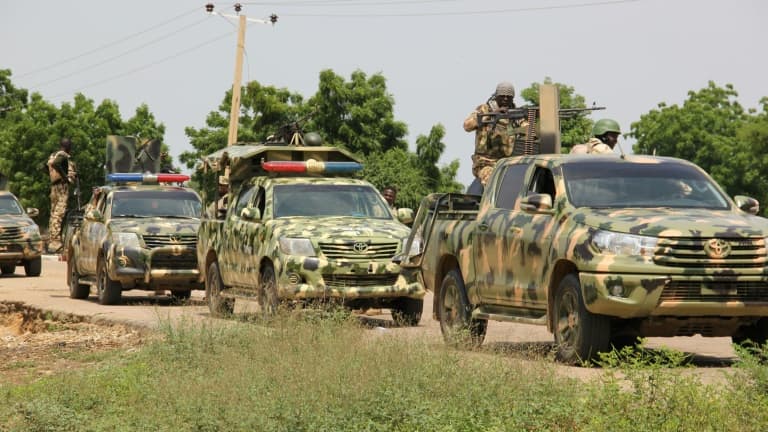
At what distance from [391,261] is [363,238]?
0.43 m

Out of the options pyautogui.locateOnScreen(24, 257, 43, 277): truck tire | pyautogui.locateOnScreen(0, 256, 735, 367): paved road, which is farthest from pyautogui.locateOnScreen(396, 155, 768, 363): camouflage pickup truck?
pyautogui.locateOnScreen(24, 257, 43, 277): truck tire

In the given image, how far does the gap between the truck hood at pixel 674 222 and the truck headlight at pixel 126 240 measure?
12.2m

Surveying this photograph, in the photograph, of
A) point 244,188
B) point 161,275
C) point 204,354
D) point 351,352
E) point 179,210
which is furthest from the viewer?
point 179,210

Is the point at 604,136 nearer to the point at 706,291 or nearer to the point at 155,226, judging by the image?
the point at 706,291

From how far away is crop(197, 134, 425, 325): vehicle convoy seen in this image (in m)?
18.6

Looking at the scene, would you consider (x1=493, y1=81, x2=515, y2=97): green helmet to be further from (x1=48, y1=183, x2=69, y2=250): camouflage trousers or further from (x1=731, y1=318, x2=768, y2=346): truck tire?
(x1=48, y1=183, x2=69, y2=250): camouflage trousers

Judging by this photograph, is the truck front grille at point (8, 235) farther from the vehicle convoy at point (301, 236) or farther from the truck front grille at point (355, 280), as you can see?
the truck front grille at point (355, 280)

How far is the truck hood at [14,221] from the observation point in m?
34.1

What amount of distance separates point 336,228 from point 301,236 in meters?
0.48

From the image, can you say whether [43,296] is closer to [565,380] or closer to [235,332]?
[235,332]

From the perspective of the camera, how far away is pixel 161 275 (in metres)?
24.1

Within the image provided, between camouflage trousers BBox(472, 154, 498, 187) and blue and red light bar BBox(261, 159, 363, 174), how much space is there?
3.15 meters

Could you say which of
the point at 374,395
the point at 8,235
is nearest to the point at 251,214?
the point at 374,395

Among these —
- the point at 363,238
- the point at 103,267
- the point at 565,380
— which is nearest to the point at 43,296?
the point at 103,267
